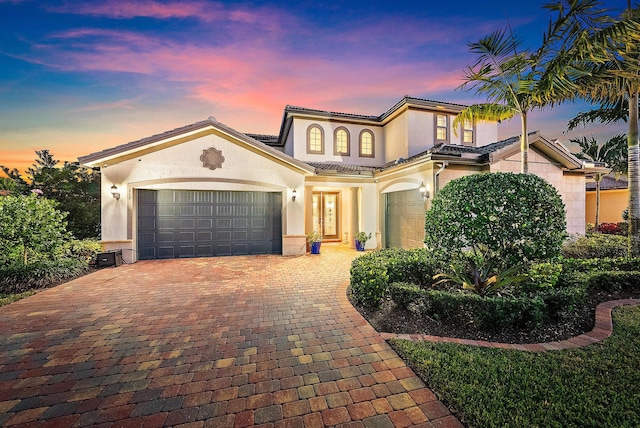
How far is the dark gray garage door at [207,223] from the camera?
978cm

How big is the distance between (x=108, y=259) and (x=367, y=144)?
1245cm

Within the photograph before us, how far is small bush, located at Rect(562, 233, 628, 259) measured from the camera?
8.43m

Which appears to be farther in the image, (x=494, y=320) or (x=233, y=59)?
(x=233, y=59)

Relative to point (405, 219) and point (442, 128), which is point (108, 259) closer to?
point (405, 219)

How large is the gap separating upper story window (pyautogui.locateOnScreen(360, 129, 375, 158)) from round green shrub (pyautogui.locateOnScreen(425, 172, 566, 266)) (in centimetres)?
932

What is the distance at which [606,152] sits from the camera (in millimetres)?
15930

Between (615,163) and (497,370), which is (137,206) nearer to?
(497,370)

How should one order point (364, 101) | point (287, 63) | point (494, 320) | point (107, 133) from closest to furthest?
1. point (494, 320)
2. point (287, 63)
3. point (107, 133)
4. point (364, 101)

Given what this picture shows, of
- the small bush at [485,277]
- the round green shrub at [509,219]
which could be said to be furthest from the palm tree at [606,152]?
the small bush at [485,277]

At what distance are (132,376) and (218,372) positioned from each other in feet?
3.22

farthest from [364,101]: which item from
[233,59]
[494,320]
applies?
[494,320]

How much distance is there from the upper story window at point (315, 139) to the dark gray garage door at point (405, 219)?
4330 mm

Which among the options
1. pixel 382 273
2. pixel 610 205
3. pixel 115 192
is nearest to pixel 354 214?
pixel 382 273

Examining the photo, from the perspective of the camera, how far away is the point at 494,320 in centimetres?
382
